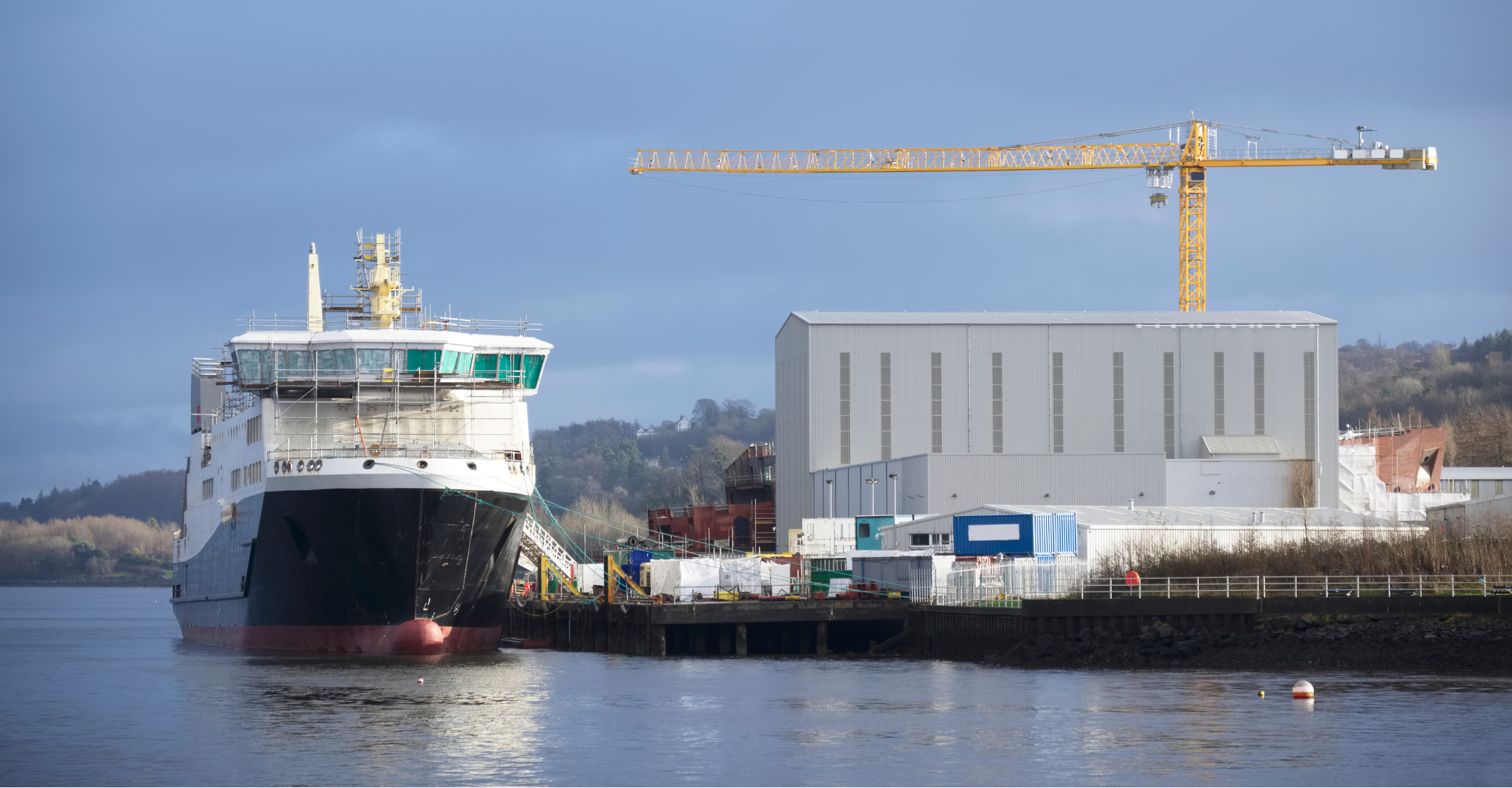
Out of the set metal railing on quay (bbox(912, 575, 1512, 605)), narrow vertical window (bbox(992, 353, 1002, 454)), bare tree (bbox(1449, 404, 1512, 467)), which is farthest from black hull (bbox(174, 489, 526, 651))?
bare tree (bbox(1449, 404, 1512, 467))

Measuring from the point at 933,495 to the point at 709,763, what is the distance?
53.8 meters

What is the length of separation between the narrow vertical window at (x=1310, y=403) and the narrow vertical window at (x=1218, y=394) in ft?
15.1

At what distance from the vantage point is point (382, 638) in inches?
2275

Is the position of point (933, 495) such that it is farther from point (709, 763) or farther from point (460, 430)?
point (709, 763)

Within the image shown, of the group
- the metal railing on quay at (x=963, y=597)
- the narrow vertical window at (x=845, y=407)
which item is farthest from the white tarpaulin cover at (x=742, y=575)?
the narrow vertical window at (x=845, y=407)

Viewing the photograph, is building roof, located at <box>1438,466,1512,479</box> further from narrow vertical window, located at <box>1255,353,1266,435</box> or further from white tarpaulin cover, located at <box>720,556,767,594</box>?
white tarpaulin cover, located at <box>720,556,767,594</box>

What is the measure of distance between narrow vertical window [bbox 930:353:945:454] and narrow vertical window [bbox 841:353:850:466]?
466 cm

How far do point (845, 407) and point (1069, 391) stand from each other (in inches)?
499

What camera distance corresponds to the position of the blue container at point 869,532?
80.8 meters

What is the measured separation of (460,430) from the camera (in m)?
63.5

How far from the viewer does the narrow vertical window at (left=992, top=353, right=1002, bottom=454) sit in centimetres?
9769

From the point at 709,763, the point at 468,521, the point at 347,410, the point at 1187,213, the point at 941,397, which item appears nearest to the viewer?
the point at 709,763

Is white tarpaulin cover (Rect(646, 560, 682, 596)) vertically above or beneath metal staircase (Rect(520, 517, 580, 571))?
beneath

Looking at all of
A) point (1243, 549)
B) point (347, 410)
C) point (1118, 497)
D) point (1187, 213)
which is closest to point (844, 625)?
point (1243, 549)
